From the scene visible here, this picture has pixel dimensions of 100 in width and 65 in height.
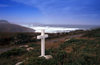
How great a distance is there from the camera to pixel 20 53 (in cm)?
726

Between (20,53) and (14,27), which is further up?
(14,27)

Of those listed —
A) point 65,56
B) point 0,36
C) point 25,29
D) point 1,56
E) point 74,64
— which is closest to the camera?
point 74,64

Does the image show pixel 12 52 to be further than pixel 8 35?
No

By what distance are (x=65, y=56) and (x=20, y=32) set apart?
1118 centimetres

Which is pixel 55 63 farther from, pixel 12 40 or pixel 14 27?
pixel 14 27

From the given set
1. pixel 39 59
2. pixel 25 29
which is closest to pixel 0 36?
pixel 25 29

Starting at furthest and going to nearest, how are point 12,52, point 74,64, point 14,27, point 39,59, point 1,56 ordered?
point 14,27 < point 12,52 < point 1,56 < point 39,59 < point 74,64

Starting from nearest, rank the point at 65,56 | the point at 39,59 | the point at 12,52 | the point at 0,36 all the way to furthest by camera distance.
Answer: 1. the point at 39,59
2. the point at 65,56
3. the point at 12,52
4. the point at 0,36

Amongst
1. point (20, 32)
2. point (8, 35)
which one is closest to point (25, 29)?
point (20, 32)

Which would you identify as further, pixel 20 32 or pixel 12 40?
pixel 20 32

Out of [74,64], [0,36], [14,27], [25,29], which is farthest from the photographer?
[25,29]

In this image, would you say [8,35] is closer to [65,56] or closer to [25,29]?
[25,29]

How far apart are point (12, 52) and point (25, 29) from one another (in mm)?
10183

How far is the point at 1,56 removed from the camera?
652cm
